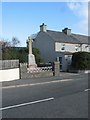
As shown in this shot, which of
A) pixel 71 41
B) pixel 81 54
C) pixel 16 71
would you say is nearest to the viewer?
pixel 16 71

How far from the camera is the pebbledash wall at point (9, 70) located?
24250 mm

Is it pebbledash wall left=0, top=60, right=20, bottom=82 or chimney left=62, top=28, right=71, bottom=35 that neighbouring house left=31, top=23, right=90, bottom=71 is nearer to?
chimney left=62, top=28, right=71, bottom=35

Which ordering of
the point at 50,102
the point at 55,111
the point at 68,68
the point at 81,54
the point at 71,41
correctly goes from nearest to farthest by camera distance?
the point at 55,111 → the point at 50,102 → the point at 81,54 → the point at 68,68 → the point at 71,41

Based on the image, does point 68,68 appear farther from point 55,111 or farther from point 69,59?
point 55,111

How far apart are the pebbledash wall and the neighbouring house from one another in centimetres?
1790

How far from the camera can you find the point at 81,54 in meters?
40.2

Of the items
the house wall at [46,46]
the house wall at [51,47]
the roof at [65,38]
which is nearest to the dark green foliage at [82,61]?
the house wall at [51,47]

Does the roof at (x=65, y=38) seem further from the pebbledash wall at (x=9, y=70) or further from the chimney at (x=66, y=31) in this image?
the pebbledash wall at (x=9, y=70)

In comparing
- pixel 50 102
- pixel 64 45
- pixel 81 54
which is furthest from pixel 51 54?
pixel 50 102

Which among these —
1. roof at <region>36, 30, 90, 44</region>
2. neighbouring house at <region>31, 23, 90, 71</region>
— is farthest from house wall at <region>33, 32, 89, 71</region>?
roof at <region>36, 30, 90, 44</region>

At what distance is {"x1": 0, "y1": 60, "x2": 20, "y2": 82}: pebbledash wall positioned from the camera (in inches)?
955

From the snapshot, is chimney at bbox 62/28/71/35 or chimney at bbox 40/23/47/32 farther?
chimney at bbox 62/28/71/35

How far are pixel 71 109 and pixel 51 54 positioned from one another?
37.8m

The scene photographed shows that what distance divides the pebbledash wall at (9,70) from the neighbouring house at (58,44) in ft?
58.7
